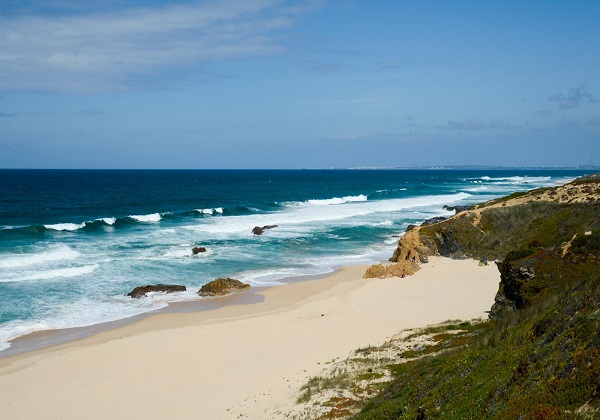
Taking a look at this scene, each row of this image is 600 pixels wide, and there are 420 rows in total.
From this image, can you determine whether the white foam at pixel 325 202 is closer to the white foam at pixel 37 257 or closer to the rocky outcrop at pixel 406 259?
the white foam at pixel 37 257

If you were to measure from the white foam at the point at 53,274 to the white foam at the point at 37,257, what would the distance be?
3.63m

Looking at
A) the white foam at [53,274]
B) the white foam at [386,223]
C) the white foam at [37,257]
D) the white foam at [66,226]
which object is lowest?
the white foam at [53,274]

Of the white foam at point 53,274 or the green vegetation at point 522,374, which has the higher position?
the green vegetation at point 522,374

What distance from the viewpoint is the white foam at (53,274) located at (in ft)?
104

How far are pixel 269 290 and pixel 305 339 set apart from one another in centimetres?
976

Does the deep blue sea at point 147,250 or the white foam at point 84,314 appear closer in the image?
the white foam at point 84,314

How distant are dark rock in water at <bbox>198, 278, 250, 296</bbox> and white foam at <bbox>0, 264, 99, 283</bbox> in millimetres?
9136

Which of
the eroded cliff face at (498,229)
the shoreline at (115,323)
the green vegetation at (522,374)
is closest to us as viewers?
the green vegetation at (522,374)

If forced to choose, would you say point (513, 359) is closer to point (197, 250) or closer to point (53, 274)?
point (53, 274)

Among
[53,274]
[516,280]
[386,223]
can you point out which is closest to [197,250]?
[53,274]

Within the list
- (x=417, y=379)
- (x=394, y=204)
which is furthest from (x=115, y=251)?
(x=394, y=204)

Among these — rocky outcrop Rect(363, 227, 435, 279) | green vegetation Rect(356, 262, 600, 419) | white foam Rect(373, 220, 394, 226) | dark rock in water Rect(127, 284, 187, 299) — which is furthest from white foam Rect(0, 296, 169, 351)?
white foam Rect(373, 220, 394, 226)

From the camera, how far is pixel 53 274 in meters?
32.7

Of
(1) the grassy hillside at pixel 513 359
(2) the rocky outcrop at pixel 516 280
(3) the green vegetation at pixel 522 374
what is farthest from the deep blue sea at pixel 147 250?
(3) the green vegetation at pixel 522 374
